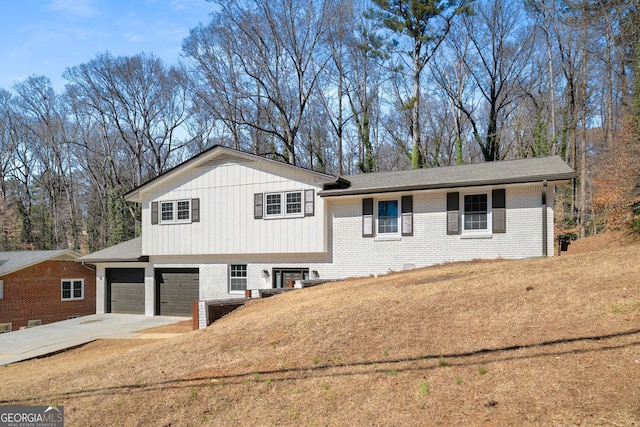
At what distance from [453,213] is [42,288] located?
2306cm

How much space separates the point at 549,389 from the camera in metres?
5.37

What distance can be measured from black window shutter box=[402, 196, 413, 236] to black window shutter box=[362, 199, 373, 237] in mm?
1250

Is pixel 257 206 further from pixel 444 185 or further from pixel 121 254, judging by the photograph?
pixel 121 254

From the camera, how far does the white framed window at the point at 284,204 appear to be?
19844mm

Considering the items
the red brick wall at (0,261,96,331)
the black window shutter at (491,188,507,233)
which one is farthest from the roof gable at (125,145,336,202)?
the red brick wall at (0,261,96,331)

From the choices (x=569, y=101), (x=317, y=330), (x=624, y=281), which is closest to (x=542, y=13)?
(x=569, y=101)

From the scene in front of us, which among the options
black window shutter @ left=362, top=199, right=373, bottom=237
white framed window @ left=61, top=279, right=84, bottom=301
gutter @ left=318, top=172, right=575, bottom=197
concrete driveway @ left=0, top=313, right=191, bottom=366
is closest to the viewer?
concrete driveway @ left=0, top=313, right=191, bottom=366

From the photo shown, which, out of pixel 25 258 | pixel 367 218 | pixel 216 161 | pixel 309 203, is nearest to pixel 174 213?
pixel 216 161

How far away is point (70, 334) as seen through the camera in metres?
18.3

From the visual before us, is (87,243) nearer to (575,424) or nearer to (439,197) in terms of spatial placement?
(439,197)

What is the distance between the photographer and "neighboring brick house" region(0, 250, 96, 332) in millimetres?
26031

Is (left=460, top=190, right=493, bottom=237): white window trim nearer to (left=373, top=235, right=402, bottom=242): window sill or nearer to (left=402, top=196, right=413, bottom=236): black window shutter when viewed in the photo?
(left=402, top=196, right=413, bottom=236): black window shutter

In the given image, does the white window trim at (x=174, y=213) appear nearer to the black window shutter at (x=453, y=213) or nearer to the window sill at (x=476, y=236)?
the black window shutter at (x=453, y=213)

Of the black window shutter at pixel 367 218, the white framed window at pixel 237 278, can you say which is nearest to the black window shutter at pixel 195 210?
the white framed window at pixel 237 278
